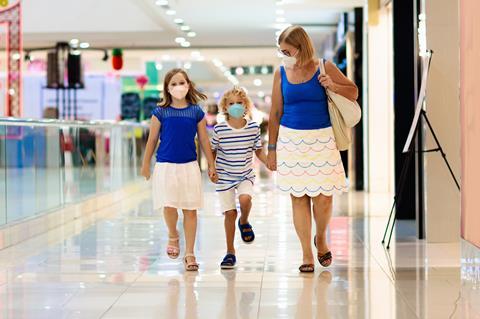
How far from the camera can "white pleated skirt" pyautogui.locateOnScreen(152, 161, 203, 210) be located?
6945mm

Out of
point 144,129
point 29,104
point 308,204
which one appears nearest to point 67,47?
point 144,129

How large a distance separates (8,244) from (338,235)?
2828mm

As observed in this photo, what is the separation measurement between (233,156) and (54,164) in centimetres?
432

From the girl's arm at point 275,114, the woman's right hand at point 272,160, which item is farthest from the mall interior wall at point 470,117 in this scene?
the woman's right hand at point 272,160

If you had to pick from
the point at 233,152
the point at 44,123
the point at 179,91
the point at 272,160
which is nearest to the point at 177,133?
Answer: the point at 179,91

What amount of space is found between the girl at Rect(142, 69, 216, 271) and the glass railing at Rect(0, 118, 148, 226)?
2023 millimetres

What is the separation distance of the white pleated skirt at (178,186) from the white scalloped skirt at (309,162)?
66 centimetres

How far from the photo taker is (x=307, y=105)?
6.61m

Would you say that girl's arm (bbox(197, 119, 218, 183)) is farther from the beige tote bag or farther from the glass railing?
the glass railing

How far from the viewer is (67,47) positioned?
82.5 ft

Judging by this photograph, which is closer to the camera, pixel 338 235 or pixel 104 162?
pixel 338 235

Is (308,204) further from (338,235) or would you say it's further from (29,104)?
(29,104)

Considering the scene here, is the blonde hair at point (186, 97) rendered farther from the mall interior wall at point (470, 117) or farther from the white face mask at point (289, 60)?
the mall interior wall at point (470, 117)

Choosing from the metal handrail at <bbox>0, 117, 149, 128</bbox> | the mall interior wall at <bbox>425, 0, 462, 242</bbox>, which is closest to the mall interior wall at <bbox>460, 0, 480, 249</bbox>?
the mall interior wall at <bbox>425, 0, 462, 242</bbox>
